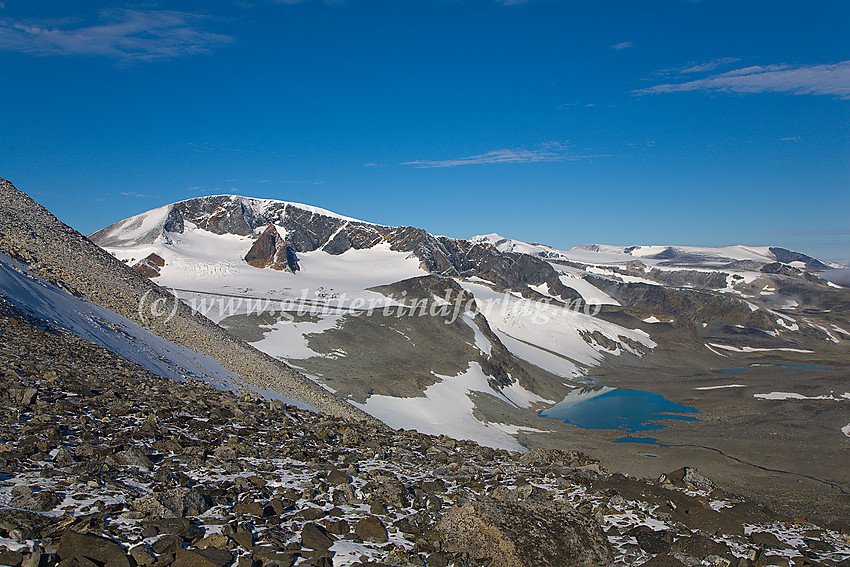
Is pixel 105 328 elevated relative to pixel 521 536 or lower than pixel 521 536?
elevated

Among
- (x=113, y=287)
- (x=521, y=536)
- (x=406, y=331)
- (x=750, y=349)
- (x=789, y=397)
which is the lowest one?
(x=521, y=536)

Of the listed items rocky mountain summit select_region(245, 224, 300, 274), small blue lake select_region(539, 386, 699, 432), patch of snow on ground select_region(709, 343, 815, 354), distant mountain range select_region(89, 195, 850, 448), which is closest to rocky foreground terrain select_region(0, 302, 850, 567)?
distant mountain range select_region(89, 195, 850, 448)

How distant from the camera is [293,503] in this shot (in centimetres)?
921

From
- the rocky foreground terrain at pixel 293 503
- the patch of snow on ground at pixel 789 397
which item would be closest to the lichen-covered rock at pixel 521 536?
the rocky foreground terrain at pixel 293 503

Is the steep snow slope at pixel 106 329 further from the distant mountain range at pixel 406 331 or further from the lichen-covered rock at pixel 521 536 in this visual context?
the distant mountain range at pixel 406 331

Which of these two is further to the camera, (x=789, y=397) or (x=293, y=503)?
(x=789, y=397)

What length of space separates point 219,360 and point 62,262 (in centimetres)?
1033

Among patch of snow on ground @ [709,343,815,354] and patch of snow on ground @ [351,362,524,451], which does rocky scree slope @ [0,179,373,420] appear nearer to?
patch of snow on ground @ [351,362,524,451]

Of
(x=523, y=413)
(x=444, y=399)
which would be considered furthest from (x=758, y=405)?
(x=444, y=399)

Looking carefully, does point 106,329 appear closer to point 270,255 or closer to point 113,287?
point 113,287

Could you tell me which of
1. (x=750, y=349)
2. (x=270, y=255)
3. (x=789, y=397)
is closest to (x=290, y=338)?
(x=789, y=397)

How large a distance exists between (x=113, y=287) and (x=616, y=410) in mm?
69013

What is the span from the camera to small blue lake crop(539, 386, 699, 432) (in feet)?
223

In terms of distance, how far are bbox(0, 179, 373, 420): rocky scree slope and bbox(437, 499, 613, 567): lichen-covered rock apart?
2143 centimetres
